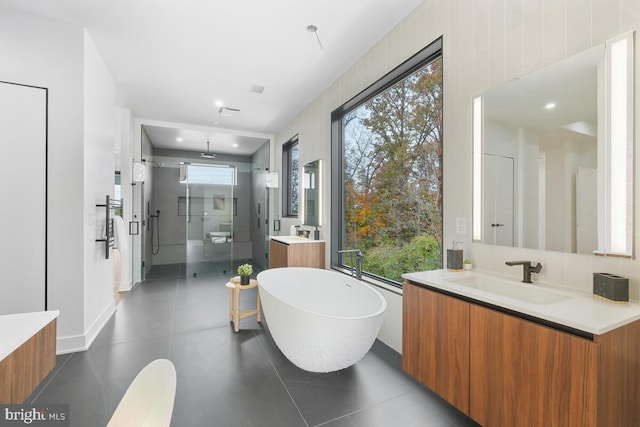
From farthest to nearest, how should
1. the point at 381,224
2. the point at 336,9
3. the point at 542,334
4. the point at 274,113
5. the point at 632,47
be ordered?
the point at 274,113 → the point at 381,224 → the point at 336,9 → the point at 632,47 → the point at 542,334

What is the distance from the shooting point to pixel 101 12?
236 cm

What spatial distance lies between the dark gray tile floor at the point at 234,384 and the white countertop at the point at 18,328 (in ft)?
3.46

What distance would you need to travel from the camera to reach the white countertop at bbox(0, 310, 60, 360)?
0.80m

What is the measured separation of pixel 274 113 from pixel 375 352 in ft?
12.4

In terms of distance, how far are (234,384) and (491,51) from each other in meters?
2.76

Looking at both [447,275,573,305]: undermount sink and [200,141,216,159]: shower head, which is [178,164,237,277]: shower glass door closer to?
[200,141,216,159]: shower head

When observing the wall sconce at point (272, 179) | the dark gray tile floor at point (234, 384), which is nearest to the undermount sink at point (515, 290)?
the dark gray tile floor at point (234, 384)

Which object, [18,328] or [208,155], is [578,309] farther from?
[208,155]

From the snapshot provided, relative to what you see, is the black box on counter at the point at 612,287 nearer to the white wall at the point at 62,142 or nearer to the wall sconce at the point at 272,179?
the white wall at the point at 62,142

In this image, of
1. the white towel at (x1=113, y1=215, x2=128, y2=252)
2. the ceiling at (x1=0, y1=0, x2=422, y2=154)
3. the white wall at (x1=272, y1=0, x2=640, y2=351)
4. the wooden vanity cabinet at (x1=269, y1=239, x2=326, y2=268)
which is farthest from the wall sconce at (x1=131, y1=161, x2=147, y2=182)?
the white wall at (x1=272, y1=0, x2=640, y2=351)

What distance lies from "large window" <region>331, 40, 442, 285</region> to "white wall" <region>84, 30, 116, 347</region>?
2471 mm

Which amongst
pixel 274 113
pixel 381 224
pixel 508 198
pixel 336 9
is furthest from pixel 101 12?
pixel 508 198

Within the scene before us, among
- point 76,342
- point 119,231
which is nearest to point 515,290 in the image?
point 76,342

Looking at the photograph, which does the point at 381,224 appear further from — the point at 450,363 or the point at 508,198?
the point at 450,363
